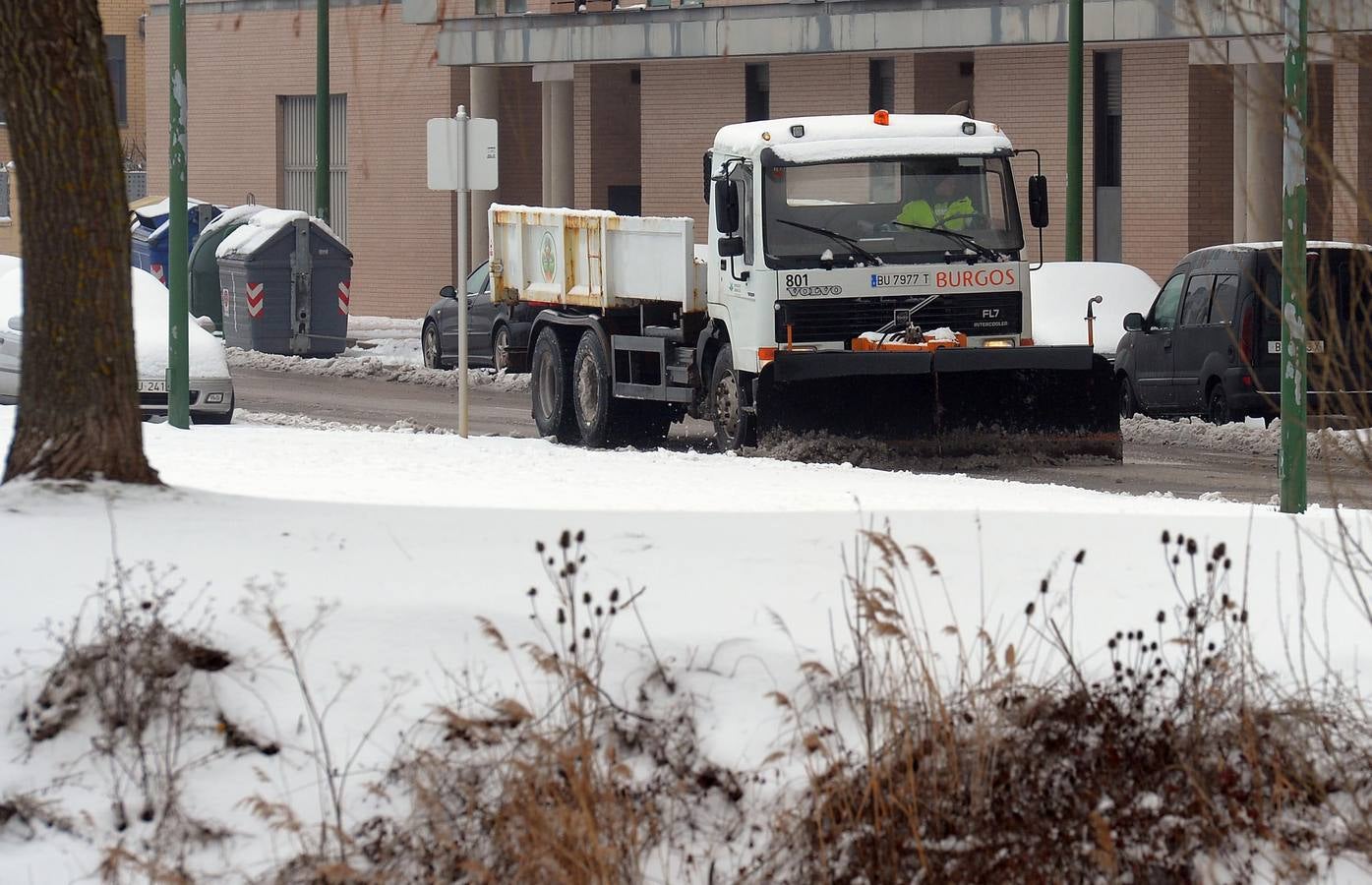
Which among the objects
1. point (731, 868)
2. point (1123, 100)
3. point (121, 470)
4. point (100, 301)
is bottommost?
point (731, 868)

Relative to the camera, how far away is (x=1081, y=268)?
79.6 feet

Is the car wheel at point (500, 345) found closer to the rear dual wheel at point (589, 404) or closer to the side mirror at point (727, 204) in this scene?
the rear dual wheel at point (589, 404)

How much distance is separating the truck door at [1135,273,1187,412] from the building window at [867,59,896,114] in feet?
50.4

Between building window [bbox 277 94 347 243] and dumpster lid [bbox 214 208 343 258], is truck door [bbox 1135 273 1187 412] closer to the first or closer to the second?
dumpster lid [bbox 214 208 343 258]

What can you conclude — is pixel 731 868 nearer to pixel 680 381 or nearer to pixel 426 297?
pixel 680 381

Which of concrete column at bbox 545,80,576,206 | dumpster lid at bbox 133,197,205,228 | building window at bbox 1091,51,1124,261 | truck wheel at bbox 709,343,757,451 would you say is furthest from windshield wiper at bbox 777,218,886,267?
dumpster lid at bbox 133,197,205,228

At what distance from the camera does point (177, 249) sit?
1803 cm

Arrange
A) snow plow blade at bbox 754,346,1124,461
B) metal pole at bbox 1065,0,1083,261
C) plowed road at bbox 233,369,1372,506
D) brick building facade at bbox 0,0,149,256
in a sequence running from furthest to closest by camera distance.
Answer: brick building facade at bbox 0,0,149,256
metal pole at bbox 1065,0,1083,261
snow plow blade at bbox 754,346,1124,461
plowed road at bbox 233,369,1372,506

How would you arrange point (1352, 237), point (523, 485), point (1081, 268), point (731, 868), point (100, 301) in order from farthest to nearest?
point (1081, 268)
point (523, 485)
point (100, 301)
point (1352, 237)
point (731, 868)

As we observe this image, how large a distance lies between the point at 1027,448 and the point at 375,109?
2730cm

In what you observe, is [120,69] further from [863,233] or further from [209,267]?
[863,233]

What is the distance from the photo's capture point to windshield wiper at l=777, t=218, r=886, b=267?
17.0m

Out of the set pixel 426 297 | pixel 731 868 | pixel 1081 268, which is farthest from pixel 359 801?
pixel 426 297

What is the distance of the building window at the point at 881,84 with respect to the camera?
3572 centimetres
